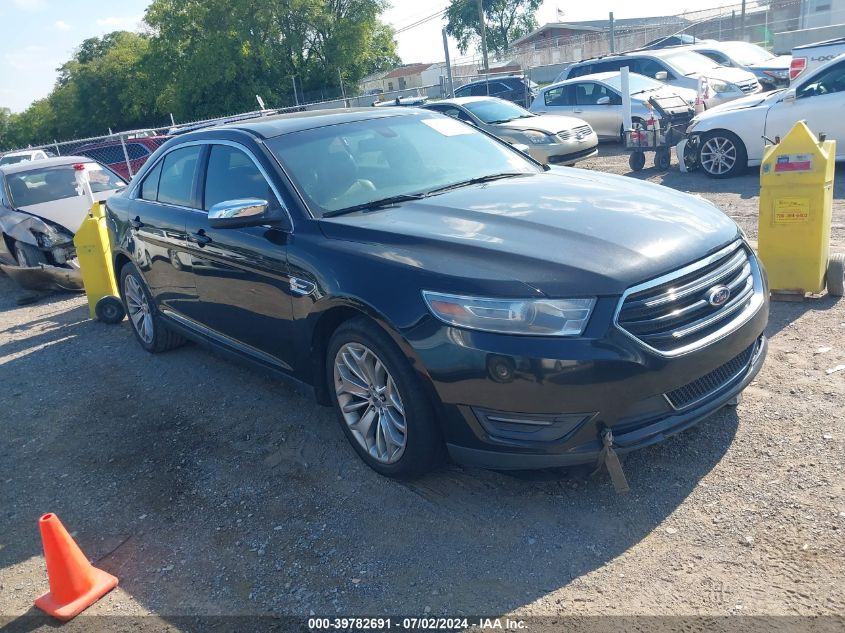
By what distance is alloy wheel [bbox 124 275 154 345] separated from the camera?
6379 mm

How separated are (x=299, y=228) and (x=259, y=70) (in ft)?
164

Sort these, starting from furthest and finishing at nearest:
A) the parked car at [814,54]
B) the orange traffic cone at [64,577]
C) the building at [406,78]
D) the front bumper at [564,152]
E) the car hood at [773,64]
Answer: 1. the building at [406,78]
2. the car hood at [773,64]
3. the front bumper at [564,152]
4. the parked car at [814,54]
5. the orange traffic cone at [64,577]

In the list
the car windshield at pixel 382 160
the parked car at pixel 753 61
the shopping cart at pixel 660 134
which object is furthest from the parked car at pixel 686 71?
the car windshield at pixel 382 160

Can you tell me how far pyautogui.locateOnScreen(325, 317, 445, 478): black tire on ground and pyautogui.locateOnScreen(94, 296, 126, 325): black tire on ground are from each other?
15.9ft

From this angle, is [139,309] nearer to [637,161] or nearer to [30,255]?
[30,255]

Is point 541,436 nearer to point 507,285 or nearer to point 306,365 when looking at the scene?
point 507,285

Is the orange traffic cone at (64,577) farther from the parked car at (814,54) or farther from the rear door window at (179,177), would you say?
the parked car at (814,54)

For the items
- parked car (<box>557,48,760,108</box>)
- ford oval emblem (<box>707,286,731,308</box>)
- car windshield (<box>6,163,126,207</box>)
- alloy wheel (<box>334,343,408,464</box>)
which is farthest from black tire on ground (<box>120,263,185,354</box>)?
parked car (<box>557,48,760,108</box>)

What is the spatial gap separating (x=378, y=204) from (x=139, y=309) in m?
3.38

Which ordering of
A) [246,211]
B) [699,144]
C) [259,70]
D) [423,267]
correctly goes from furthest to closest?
1. [259,70]
2. [699,144]
3. [246,211]
4. [423,267]

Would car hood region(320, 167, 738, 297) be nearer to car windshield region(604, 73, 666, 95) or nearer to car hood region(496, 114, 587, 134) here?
car hood region(496, 114, 587, 134)

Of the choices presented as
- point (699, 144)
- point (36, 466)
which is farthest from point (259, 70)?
point (36, 466)

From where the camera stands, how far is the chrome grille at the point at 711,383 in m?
3.24

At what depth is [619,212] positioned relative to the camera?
146 inches
